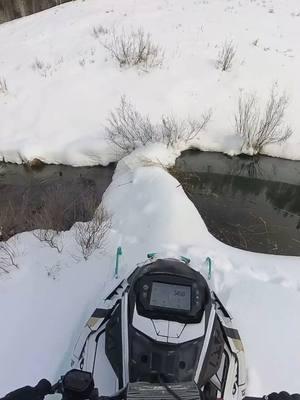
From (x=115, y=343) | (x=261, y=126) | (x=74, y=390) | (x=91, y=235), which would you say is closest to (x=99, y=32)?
(x=261, y=126)

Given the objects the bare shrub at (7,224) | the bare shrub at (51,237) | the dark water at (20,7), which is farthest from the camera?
the dark water at (20,7)

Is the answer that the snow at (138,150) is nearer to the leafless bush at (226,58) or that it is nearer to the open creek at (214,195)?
the leafless bush at (226,58)

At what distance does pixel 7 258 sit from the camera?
5.17 m

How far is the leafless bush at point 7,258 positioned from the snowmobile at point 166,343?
2048mm

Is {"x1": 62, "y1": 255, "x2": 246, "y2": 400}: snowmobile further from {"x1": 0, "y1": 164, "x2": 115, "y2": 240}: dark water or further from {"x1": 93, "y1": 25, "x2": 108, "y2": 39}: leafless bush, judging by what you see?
{"x1": 93, "y1": 25, "x2": 108, "y2": 39}: leafless bush

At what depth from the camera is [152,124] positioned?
9.50 m

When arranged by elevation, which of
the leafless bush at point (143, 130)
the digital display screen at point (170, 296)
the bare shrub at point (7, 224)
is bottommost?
the bare shrub at point (7, 224)

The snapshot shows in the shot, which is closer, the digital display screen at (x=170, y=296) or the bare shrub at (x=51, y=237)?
the digital display screen at (x=170, y=296)

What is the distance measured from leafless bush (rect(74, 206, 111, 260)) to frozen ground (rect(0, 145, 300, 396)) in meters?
0.10

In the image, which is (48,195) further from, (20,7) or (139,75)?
(20,7)

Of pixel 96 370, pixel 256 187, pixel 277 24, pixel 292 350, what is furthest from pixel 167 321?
pixel 277 24

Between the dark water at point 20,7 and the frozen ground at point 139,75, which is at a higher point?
the dark water at point 20,7

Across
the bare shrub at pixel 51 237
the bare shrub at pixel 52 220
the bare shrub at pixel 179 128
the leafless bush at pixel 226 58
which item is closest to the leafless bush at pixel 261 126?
the bare shrub at pixel 179 128

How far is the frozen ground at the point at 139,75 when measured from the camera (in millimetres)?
9516
